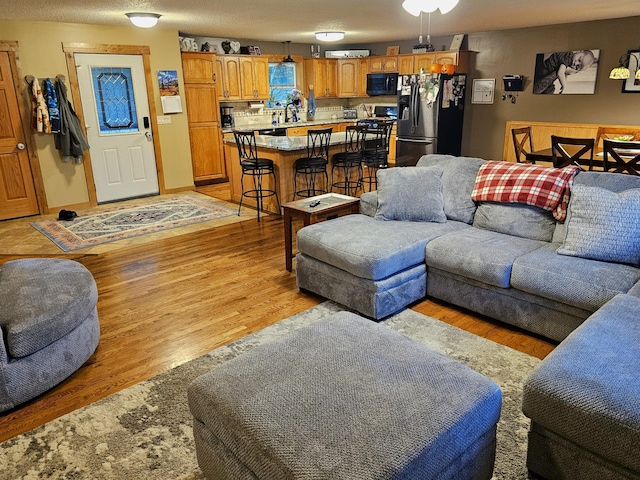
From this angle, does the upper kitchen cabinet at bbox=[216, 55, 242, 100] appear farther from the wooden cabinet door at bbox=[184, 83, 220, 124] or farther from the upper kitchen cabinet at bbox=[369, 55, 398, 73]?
the upper kitchen cabinet at bbox=[369, 55, 398, 73]

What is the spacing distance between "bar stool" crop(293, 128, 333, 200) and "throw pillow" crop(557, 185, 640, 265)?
10.7ft

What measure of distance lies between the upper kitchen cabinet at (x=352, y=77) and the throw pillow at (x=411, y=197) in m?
6.16

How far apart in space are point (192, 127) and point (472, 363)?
6.07m

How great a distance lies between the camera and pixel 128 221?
566 centimetres

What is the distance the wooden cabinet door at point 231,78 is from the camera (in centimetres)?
Answer: 770

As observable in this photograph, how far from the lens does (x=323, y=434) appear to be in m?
1.42

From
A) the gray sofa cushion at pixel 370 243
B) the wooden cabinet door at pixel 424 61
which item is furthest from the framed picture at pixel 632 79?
the gray sofa cushion at pixel 370 243

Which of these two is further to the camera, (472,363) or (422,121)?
(422,121)

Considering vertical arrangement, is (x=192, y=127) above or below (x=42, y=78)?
below

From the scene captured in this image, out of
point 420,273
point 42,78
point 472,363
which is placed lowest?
point 472,363

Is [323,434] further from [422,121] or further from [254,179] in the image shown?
[422,121]

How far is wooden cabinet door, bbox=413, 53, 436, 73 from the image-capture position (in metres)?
8.10

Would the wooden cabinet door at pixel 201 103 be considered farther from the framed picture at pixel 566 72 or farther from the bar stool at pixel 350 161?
the framed picture at pixel 566 72

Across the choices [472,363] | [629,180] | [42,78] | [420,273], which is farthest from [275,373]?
[42,78]
